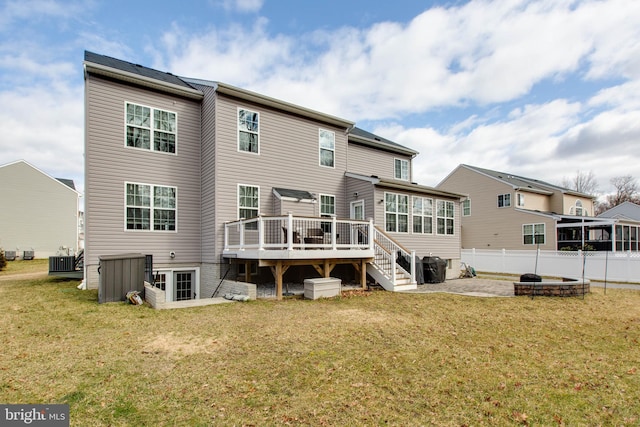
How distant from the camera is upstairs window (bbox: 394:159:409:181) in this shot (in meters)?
17.3

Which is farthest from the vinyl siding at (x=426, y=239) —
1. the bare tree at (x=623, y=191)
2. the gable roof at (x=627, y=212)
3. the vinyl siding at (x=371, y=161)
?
the bare tree at (x=623, y=191)

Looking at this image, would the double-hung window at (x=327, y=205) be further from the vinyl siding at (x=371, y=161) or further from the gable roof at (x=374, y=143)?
the gable roof at (x=374, y=143)

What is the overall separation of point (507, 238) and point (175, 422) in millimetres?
26750

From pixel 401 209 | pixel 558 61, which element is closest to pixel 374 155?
pixel 401 209

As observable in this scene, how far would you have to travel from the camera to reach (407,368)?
4.39 metres

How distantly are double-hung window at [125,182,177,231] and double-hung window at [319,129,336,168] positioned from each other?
19.8 feet

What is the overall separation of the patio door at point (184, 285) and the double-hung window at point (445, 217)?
11.0 metres

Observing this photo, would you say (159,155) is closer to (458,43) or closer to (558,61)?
(458,43)

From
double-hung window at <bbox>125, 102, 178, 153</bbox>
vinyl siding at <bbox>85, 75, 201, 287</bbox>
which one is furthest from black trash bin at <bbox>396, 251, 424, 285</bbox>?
double-hung window at <bbox>125, 102, 178, 153</bbox>

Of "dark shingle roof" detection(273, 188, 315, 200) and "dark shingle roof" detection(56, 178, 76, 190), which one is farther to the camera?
"dark shingle roof" detection(56, 178, 76, 190)

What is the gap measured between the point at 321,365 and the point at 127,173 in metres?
9.56

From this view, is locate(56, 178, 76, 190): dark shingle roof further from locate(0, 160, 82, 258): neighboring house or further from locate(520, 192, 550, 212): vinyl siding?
locate(520, 192, 550, 212): vinyl siding

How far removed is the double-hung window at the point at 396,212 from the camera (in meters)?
13.5

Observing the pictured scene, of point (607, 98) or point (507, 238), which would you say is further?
point (507, 238)
